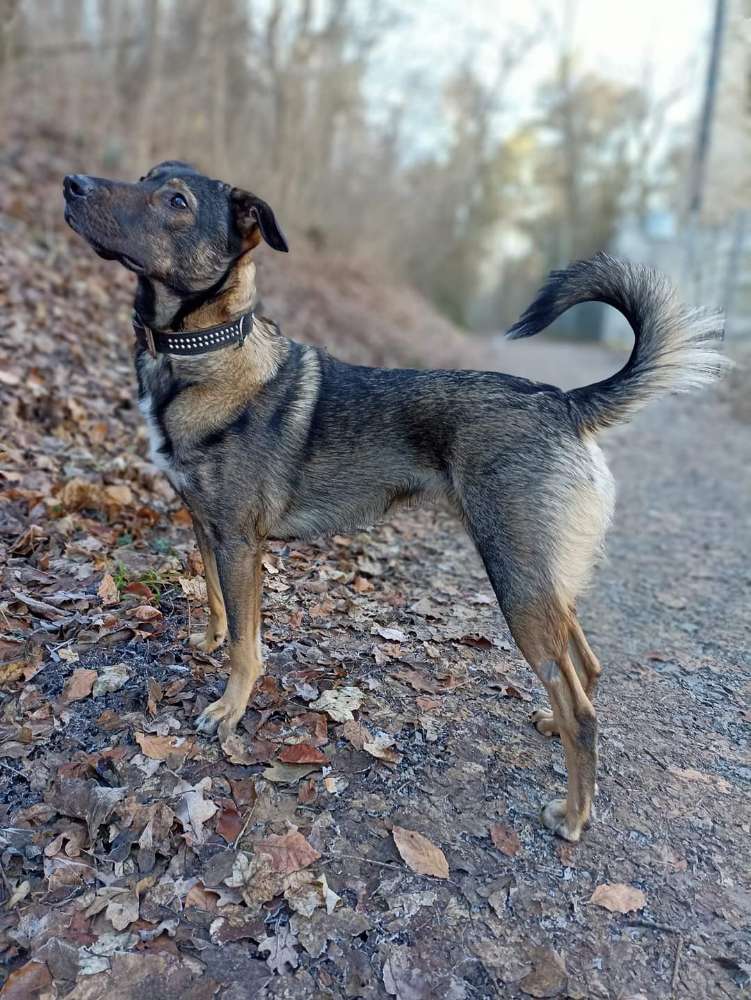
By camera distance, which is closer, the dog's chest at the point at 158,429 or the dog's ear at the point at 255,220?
the dog's ear at the point at 255,220

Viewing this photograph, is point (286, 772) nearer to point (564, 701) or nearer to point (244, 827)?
point (244, 827)

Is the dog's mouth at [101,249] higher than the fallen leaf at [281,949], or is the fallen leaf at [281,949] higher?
the dog's mouth at [101,249]

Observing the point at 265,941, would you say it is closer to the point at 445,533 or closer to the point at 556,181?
the point at 445,533

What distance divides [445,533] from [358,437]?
3.18 meters

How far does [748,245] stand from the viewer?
60.3 feet

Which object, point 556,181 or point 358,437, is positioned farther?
point 556,181

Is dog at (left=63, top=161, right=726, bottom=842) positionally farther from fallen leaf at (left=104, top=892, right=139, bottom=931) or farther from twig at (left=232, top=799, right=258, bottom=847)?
fallen leaf at (left=104, top=892, right=139, bottom=931)

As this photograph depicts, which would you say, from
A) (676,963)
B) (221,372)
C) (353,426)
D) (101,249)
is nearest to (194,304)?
(221,372)

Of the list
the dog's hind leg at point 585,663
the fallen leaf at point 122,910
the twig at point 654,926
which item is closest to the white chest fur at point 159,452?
the fallen leaf at point 122,910

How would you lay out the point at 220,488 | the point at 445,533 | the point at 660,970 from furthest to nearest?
the point at 445,533
the point at 220,488
the point at 660,970

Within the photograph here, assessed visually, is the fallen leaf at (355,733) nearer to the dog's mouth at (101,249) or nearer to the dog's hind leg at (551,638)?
the dog's hind leg at (551,638)

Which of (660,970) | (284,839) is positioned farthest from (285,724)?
(660,970)

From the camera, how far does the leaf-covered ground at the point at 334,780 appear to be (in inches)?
108

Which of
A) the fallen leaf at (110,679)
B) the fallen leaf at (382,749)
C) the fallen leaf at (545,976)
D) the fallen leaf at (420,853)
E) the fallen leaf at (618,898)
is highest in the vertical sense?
the fallen leaf at (110,679)
